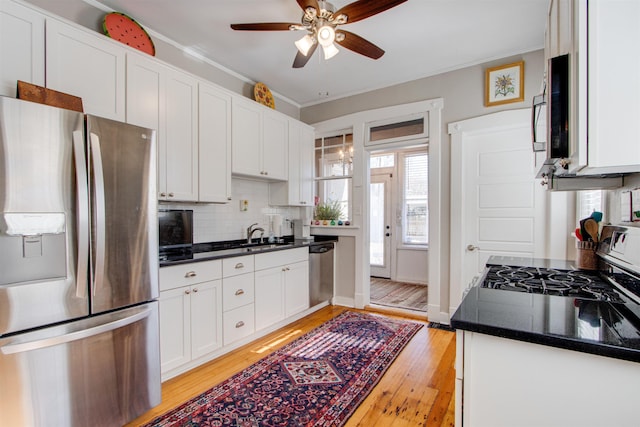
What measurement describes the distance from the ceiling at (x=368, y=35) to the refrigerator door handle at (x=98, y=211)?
1.44 meters

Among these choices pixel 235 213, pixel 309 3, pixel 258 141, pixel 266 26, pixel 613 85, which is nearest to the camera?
pixel 613 85

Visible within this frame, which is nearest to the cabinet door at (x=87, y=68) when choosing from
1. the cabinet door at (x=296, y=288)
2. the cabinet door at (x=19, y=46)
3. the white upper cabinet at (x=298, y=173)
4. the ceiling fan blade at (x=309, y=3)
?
the cabinet door at (x=19, y=46)

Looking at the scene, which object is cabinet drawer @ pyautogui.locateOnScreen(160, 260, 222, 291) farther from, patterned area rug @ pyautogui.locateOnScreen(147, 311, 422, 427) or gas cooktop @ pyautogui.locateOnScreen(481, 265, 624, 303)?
gas cooktop @ pyautogui.locateOnScreen(481, 265, 624, 303)

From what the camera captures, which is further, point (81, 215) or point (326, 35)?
point (326, 35)

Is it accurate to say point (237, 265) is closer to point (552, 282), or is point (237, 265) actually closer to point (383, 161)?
point (552, 282)

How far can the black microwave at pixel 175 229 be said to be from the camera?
263 centimetres

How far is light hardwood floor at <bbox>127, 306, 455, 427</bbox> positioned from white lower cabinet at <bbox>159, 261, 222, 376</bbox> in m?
0.18

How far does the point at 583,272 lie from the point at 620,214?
0.38 meters

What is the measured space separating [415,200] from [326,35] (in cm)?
393

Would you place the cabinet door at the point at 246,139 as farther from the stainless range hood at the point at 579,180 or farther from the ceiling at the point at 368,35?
the stainless range hood at the point at 579,180

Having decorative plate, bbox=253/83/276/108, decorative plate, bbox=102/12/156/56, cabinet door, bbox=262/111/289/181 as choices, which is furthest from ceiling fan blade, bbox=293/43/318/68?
decorative plate, bbox=102/12/156/56

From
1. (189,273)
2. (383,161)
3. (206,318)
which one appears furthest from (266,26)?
(383,161)

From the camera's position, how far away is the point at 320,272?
3943mm

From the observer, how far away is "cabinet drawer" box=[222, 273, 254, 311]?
8.80 ft
